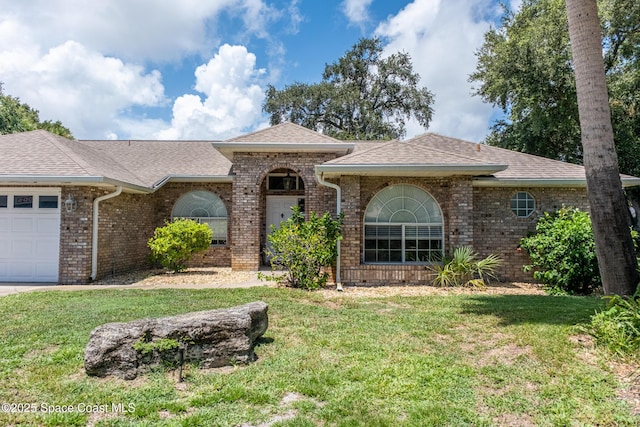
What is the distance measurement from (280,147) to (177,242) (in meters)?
4.20

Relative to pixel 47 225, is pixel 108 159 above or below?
above

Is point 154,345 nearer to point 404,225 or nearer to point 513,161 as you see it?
point 404,225

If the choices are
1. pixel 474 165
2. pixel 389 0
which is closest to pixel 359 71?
pixel 389 0

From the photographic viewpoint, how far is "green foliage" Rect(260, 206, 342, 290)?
31.6 feet

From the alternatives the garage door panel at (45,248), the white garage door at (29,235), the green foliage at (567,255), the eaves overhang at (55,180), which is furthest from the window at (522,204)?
the garage door panel at (45,248)

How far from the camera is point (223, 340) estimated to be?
14.5 ft

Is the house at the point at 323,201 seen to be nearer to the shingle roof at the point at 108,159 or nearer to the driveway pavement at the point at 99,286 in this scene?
the shingle roof at the point at 108,159

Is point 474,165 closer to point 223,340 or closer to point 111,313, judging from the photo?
point 223,340

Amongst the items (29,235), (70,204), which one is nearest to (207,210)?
(70,204)

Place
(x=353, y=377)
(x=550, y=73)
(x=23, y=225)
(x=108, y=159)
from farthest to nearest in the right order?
1. (x=550, y=73)
2. (x=108, y=159)
3. (x=23, y=225)
4. (x=353, y=377)

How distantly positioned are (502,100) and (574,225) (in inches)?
433

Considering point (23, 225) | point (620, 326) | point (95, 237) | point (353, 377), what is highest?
point (23, 225)

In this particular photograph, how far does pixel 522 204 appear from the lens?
11.1 meters

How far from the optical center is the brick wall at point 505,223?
11.0 metres
